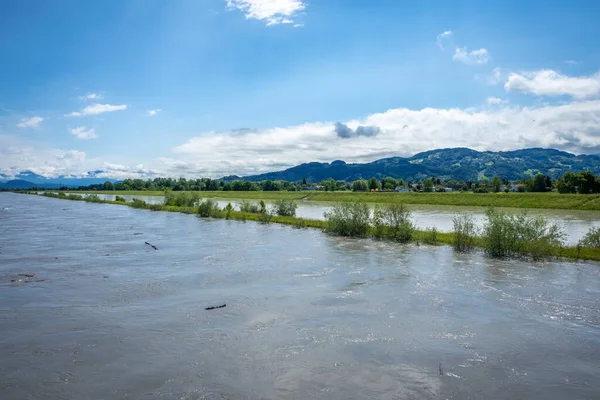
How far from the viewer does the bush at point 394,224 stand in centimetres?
3141

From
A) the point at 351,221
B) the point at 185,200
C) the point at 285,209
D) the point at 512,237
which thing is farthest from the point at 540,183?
the point at 512,237

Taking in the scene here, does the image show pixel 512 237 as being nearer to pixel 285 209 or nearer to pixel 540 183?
pixel 285 209

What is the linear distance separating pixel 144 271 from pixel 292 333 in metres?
12.0

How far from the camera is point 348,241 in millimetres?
32219

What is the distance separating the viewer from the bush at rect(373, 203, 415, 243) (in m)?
31.4

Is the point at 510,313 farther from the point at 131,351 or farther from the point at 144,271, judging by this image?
the point at 144,271

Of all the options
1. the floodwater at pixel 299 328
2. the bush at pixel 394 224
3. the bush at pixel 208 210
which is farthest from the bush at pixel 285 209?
the floodwater at pixel 299 328

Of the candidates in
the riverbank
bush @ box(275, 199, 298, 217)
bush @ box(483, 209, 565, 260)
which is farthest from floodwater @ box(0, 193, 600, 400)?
bush @ box(275, 199, 298, 217)

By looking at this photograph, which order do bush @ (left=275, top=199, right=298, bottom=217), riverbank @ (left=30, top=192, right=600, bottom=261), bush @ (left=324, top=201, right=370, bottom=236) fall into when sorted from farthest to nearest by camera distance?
bush @ (left=275, top=199, right=298, bottom=217), bush @ (left=324, top=201, right=370, bottom=236), riverbank @ (left=30, top=192, right=600, bottom=261)

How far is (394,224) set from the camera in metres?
33.3

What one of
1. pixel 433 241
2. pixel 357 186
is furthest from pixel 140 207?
pixel 357 186

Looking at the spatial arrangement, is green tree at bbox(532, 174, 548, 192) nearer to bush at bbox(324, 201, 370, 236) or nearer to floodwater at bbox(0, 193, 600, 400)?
bush at bbox(324, 201, 370, 236)

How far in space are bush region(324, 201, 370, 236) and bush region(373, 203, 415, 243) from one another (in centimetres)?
113

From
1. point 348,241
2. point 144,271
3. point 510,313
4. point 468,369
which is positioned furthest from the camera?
Answer: point 348,241
